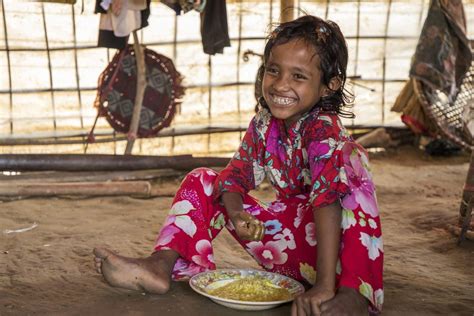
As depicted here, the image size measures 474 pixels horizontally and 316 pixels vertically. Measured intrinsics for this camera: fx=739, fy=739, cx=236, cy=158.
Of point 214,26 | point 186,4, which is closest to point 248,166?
→ point 186,4

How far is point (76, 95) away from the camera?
4453mm

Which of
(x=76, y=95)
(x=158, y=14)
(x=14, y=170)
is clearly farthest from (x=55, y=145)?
(x=158, y=14)

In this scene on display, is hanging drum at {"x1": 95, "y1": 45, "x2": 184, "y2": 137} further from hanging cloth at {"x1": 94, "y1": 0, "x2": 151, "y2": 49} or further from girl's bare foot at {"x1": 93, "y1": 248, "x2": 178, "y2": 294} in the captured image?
girl's bare foot at {"x1": 93, "y1": 248, "x2": 178, "y2": 294}

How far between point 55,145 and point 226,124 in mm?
1075

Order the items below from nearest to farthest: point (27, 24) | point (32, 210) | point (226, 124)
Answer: point (32, 210), point (27, 24), point (226, 124)

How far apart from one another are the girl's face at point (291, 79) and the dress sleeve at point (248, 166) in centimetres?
17

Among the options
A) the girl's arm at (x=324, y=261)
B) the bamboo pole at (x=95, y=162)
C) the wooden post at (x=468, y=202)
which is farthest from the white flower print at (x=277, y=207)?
the bamboo pole at (x=95, y=162)

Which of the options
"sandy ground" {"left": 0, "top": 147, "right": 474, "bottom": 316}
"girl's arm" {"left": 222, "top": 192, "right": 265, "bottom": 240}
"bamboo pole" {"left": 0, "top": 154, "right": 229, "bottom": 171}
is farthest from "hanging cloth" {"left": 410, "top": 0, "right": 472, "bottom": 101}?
"girl's arm" {"left": 222, "top": 192, "right": 265, "bottom": 240}

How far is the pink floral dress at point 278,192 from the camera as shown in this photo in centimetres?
199

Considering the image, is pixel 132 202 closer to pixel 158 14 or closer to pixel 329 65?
pixel 158 14

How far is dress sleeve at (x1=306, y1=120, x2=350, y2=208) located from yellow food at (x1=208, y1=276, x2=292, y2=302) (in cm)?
30

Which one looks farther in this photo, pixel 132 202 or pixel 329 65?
pixel 132 202

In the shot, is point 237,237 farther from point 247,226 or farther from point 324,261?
point 324,261

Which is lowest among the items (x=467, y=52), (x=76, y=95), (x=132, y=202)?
(x=132, y=202)
